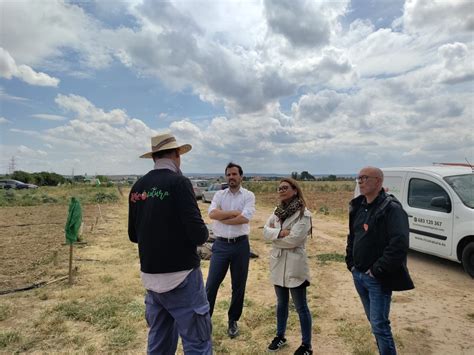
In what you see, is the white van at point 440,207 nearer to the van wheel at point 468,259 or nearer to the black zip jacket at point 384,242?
the van wheel at point 468,259

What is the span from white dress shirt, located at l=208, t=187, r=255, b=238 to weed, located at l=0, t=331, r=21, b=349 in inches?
95.7

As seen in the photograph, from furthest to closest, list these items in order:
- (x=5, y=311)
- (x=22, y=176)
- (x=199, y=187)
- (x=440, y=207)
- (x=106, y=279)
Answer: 1. (x=22, y=176)
2. (x=199, y=187)
3. (x=440, y=207)
4. (x=106, y=279)
5. (x=5, y=311)

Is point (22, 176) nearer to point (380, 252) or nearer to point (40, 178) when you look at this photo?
point (40, 178)

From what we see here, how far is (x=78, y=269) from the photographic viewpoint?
684 centimetres

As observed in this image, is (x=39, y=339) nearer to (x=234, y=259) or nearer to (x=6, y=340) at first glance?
(x=6, y=340)

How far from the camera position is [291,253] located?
340cm

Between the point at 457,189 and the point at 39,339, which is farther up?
the point at 457,189

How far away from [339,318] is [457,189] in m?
3.49

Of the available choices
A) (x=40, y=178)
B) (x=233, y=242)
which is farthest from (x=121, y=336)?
(x=40, y=178)

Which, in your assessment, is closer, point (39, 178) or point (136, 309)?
point (136, 309)

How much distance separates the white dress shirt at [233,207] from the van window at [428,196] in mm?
4274

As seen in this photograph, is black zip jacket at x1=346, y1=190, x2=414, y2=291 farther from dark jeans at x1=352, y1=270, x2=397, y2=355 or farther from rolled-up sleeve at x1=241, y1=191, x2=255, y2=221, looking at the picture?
rolled-up sleeve at x1=241, y1=191, x2=255, y2=221

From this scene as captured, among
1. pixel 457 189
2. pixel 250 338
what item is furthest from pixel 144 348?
pixel 457 189

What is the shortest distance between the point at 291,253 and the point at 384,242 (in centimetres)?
91
